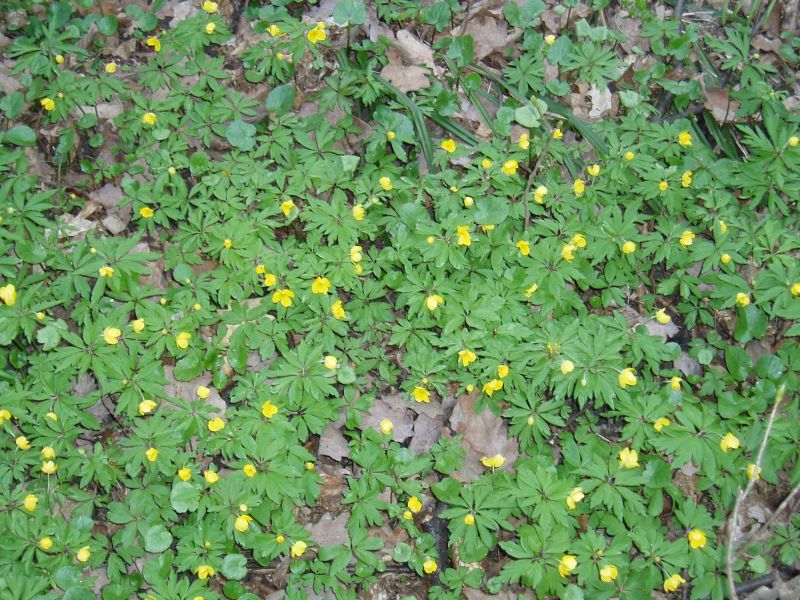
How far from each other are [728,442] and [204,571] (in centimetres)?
210

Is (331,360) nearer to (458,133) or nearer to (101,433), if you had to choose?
(101,433)

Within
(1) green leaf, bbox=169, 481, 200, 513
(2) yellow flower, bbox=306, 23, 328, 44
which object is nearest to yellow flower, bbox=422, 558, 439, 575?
(1) green leaf, bbox=169, 481, 200, 513

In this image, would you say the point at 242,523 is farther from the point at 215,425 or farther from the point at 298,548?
the point at 215,425

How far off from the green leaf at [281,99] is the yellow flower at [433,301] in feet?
A: 4.66

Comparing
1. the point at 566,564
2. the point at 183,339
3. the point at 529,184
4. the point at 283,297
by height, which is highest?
the point at 529,184

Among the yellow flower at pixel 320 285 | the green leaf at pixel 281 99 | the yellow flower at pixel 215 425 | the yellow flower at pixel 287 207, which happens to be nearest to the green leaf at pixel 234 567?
the yellow flower at pixel 215 425

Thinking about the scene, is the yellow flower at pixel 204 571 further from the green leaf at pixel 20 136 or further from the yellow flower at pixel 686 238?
the yellow flower at pixel 686 238

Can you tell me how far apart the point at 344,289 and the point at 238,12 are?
2.14 metres

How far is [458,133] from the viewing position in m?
3.61

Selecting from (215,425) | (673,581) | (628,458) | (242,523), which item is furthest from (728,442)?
(215,425)

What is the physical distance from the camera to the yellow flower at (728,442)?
8.36 feet

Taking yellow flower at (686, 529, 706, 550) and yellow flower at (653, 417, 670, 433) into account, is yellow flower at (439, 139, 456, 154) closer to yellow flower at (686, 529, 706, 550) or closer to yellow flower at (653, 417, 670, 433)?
yellow flower at (653, 417, 670, 433)

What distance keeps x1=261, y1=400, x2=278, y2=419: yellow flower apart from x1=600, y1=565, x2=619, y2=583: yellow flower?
4.69 ft

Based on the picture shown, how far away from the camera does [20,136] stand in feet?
11.3
